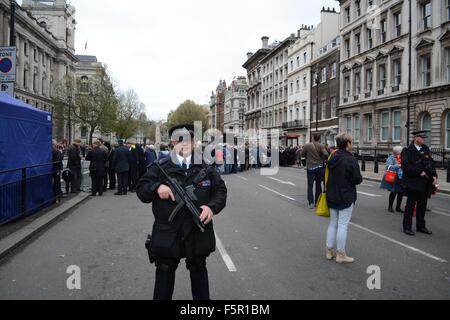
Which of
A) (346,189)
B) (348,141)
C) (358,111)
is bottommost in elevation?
(346,189)

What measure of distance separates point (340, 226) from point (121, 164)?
31.3 feet

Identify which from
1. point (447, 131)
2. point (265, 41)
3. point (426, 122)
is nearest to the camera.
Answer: point (447, 131)

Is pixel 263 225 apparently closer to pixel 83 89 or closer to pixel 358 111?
pixel 358 111

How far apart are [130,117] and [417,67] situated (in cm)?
4705

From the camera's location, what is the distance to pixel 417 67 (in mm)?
30500

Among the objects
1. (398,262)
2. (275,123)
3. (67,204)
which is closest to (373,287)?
(398,262)

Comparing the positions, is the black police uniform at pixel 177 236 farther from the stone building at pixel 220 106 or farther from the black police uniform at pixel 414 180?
the stone building at pixel 220 106

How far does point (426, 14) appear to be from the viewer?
29641 mm

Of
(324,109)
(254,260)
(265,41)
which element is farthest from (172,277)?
(265,41)

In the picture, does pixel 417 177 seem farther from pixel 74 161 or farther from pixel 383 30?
pixel 383 30

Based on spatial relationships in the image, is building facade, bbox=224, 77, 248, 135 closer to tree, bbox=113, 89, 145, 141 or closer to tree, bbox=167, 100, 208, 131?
tree, bbox=167, 100, 208, 131

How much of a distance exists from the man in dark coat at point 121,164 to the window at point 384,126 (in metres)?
27.0

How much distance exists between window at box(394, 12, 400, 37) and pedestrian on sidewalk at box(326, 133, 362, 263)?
31194 millimetres

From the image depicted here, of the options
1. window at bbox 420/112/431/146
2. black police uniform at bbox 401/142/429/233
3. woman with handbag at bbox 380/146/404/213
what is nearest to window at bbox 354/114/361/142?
window at bbox 420/112/431/146
